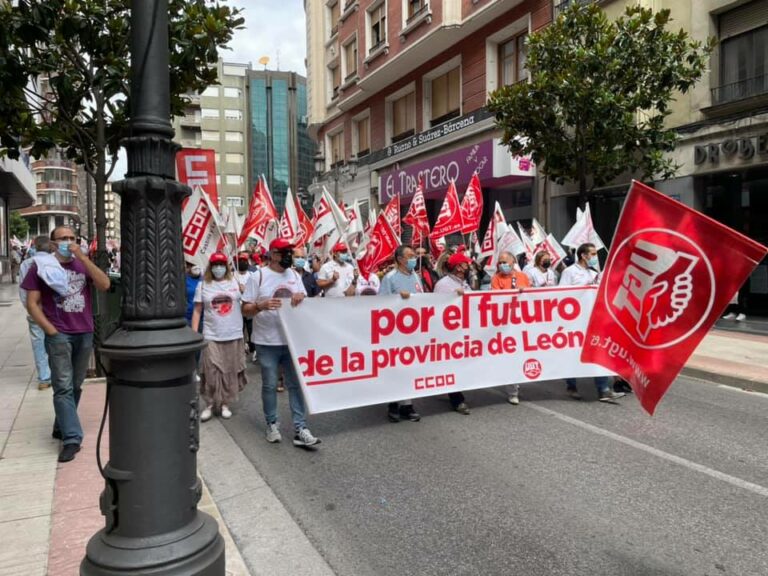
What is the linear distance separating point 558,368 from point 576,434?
1.46m

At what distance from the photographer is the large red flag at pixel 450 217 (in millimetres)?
12594

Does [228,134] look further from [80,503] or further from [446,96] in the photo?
[80,503]

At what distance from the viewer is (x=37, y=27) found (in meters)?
6.25

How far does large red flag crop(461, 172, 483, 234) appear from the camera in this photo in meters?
12.6

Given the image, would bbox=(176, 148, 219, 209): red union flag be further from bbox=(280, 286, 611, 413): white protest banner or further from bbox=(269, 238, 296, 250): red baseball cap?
bbox=(280, 286, 611, 413): white protest banner

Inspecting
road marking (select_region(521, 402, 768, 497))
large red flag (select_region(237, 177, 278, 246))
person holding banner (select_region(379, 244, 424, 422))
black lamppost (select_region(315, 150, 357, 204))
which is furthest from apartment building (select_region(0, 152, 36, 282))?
road marking (select_region(521, 402, 768, 497))

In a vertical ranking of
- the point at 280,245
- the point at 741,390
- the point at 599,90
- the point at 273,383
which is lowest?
the point at 741,390

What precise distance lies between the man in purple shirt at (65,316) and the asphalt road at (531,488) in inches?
59.5

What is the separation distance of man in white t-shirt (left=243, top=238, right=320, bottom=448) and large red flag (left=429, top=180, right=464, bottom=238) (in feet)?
24.4

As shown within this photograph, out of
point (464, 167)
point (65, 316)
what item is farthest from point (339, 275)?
point (464, 167)

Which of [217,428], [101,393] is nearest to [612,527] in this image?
[217,428]

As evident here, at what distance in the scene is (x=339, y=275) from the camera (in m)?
8.79

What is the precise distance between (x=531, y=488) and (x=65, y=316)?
3940 mm

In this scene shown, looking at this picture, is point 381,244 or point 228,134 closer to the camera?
point 381,244
